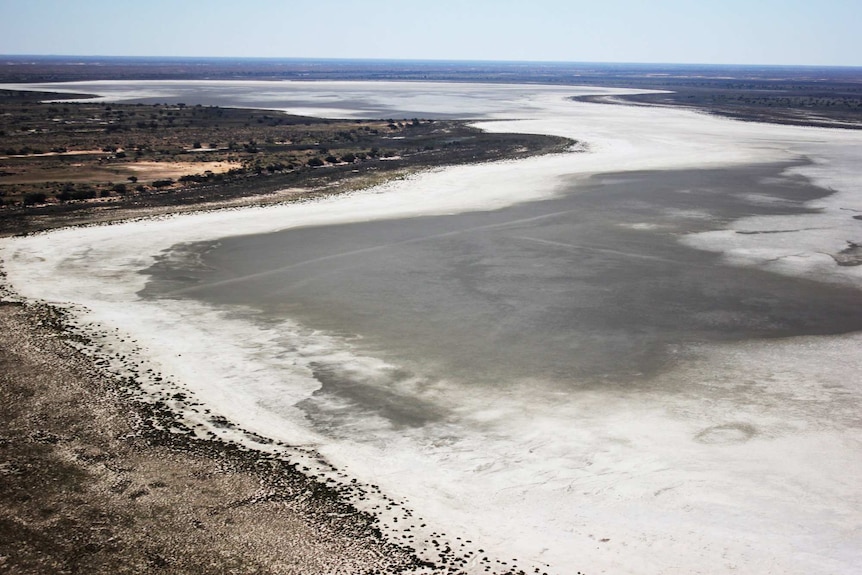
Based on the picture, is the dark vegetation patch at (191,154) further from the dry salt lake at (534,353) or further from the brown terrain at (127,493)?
the brown terrain at (127,493)

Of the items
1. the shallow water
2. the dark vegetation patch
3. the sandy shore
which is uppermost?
the dark vegetation patch

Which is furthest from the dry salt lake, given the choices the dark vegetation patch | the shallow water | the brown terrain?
the dark vegetation patch

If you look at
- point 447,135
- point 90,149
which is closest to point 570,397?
point 90,149

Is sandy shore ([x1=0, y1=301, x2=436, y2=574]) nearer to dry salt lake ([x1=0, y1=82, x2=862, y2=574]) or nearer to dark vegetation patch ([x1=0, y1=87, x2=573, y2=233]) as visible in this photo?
dry salt lake ([x1=0, y1=82, x2=862, y2=574])

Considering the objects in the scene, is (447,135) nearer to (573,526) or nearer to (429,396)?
(429,396)

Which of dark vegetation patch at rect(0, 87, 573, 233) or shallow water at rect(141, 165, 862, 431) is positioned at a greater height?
dark vegetation patch at rect(0, 87, 573, 233)

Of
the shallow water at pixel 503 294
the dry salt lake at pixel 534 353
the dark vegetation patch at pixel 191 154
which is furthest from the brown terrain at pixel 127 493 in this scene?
the dark vegetation patch at pixel 191 154
